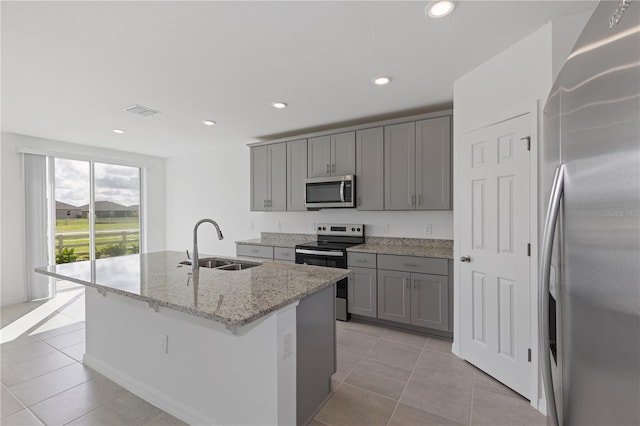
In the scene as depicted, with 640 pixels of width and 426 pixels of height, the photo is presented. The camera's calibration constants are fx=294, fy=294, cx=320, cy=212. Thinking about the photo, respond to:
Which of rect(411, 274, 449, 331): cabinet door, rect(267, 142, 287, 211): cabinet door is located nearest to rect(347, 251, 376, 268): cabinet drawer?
rect(411, 274, 449, 331): cabinet door

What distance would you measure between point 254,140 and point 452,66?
3243 millimetres

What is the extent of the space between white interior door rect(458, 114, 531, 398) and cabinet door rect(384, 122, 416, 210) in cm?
80

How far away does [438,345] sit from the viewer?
2.88 m

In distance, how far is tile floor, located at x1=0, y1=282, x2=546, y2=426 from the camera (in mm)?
1900

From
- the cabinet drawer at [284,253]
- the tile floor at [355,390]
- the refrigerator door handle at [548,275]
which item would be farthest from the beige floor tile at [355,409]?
the cabinet drawer at [284,253]

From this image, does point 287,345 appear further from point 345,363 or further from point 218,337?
point 345,363

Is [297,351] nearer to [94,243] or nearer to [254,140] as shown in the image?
[254,140]

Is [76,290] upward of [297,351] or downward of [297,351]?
downward

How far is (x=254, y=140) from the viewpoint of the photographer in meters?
4.82

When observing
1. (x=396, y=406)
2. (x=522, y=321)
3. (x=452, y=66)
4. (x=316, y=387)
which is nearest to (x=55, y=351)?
(x=316, y=387)

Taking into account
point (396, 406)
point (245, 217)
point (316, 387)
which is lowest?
point (396, 406)

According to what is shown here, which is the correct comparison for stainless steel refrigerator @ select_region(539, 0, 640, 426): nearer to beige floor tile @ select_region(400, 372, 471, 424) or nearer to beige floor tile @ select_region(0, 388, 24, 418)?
beige floor tile @ select_region(400, 372, 471, 424)

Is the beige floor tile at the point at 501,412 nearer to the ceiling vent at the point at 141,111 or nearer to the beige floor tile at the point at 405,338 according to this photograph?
the beige floor tile at the point at 405,338

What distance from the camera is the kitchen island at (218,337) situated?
151 centimetres
